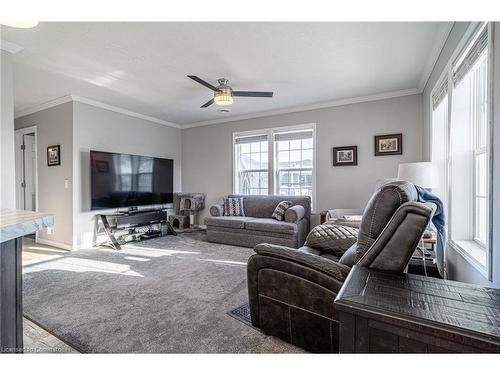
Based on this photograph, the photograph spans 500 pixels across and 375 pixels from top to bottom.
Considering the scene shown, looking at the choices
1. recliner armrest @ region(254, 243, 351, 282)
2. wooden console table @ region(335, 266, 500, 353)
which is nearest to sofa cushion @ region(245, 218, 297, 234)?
recliner armrest @ region(254, 243, 351, 282)

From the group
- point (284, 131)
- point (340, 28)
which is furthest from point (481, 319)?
point (284, 131)

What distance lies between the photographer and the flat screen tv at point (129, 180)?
4.25 metres

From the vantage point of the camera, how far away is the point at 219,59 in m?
2.88

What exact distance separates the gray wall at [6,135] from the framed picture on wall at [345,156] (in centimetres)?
452

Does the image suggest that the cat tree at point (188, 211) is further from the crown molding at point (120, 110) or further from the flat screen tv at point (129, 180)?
the crown molding at point (120, 110)

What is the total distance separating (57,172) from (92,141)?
78cm

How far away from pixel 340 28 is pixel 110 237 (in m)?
4.42

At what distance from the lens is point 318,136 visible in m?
4.71

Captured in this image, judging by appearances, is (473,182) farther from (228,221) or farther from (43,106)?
(43,106)

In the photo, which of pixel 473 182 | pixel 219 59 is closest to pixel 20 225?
pixel 219 59

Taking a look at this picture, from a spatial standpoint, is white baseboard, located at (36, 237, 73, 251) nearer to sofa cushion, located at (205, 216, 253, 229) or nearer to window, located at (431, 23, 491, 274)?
sofa cushion, located at (205, 216, 253, 229)

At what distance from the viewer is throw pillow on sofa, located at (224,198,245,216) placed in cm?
495

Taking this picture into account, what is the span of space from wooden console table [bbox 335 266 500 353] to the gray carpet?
863 millimetres
